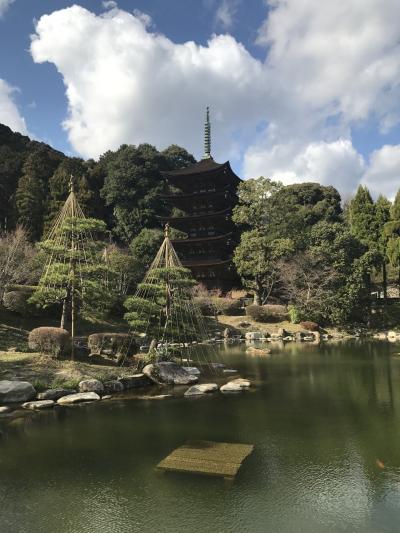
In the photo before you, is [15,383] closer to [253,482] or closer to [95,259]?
[95,259]

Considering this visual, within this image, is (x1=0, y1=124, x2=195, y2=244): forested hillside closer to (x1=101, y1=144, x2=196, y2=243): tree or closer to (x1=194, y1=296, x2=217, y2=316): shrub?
(x1=101, y1=144, x2=196, y2=243): tree

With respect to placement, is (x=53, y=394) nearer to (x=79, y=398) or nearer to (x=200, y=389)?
(x=79, y=398)

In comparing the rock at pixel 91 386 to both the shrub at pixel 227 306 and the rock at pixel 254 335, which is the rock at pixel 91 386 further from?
the shrub at pixel 227 306

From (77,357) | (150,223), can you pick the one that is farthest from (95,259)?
(150,223)

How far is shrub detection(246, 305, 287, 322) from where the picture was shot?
40688 mm

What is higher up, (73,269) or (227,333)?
(73,269)

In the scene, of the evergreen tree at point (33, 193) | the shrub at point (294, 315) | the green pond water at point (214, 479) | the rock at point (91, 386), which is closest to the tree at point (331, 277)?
the shrub at point (294, 315)

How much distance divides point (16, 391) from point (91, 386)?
8.38 ft

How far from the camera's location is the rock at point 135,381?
1684 cm

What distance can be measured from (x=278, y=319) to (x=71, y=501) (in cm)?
3520

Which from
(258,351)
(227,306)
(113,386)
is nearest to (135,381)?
(113,386)

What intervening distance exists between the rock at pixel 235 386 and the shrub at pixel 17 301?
51.9ft

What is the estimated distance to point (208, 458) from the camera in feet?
29.9

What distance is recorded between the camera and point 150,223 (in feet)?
197
